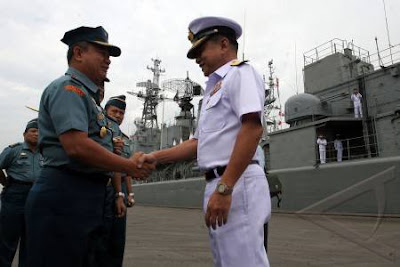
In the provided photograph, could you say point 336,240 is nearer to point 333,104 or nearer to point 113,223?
point 113,223

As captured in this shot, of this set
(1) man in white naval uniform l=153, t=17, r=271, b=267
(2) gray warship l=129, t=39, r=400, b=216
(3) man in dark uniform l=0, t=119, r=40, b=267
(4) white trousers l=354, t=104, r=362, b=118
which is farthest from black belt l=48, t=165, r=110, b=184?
(4) white trousers l=354, t=104, r=362, b=118

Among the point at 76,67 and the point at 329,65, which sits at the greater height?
the point at 329,65

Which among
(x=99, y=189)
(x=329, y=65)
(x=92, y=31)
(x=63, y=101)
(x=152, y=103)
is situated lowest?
(x=99, y=189)

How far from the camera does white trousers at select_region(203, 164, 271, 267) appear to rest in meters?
1.62

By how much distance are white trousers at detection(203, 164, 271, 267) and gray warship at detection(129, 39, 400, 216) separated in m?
7.47

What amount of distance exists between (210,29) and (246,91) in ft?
1.49

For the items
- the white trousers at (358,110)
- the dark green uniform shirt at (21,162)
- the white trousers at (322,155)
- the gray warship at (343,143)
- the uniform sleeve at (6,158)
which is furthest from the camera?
the white trousers at (358,110)

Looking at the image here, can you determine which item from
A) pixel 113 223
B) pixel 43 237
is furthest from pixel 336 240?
pixel 43 237

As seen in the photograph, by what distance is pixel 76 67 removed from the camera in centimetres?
204

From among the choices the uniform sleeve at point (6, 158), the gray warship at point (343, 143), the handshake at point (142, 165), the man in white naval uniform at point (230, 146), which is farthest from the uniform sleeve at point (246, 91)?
the gray warship at point (343, 143)

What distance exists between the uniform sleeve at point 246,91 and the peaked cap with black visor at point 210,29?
27cm

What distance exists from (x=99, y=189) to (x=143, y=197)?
69.4 ft

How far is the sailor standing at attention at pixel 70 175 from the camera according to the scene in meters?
1.74

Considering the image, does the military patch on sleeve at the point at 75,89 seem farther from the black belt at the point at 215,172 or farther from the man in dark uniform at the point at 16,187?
the man in dark uniform at the point at 16,187
